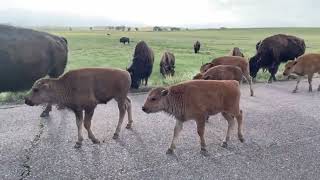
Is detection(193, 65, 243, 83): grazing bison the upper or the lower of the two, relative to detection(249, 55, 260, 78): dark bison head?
upper

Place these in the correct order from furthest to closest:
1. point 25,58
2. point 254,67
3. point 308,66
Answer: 1. point 254,67
2. point 308,66
3. point 25,58

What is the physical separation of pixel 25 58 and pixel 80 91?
2.63 m

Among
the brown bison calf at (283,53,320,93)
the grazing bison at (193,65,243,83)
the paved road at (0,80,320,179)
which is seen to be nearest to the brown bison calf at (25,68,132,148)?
the paved road at (0,80,320,179)

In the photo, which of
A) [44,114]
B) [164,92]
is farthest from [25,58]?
[164,92]

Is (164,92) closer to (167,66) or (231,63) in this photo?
(231,63)

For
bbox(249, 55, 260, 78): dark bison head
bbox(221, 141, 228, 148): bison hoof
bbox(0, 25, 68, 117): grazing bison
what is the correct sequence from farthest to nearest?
bbox(249, 55, 260, 78): dark bison head
bbox(0, 25, 68, 117): grazing bison
bbox(221, 141, 228, 148): bison hoof

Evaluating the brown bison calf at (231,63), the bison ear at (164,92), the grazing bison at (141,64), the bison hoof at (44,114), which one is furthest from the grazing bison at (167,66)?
the bison ear at (164,92)

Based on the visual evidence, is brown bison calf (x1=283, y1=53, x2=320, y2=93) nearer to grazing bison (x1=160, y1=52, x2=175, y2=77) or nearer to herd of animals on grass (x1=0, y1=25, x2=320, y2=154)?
herd of animals on grass (x1=0, y1=25, x2=320, y2=154)

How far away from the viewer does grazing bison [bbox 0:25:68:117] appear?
962cm

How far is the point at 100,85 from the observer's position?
8.07 m

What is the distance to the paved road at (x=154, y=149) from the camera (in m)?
6.48

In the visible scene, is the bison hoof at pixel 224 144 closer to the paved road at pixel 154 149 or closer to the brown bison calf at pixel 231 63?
the paved road at pixel 154 149

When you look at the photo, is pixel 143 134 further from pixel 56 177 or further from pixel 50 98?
pixel 56 177

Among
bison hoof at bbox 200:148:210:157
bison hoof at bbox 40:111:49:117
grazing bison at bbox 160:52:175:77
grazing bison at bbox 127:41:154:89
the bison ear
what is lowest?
grazing bison at bbox 160:52:175:77
